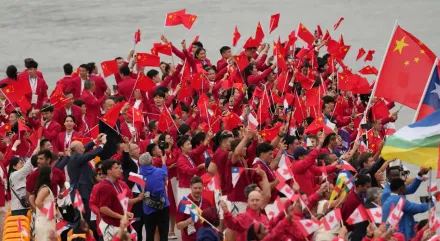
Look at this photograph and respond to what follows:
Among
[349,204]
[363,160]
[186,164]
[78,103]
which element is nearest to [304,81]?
[78,103]

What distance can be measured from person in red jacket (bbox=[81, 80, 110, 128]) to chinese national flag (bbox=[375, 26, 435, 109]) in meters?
5.47

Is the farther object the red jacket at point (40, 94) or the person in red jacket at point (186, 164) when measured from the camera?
the red jacket at point (40, 94)

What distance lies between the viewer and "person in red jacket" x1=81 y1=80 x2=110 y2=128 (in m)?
19.1

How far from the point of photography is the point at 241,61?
2041 cm

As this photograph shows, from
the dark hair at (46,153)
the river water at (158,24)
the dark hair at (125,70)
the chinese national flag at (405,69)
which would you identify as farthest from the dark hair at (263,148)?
the river water at (158,24)

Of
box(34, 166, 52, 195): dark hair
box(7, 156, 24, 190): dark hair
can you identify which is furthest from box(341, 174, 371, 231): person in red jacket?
box(7, 156, 24, 190): dark hair

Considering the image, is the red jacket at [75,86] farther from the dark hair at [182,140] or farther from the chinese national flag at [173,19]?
the dark hair at [182,140]

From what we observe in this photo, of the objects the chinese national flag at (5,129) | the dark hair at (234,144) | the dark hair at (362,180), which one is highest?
the dark hair at (234,144)

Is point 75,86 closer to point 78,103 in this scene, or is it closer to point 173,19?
point 78,103

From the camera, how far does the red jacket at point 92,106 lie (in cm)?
1912

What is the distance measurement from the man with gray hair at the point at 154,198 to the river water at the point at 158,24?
13.6 meters

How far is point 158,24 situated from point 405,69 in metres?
21.3

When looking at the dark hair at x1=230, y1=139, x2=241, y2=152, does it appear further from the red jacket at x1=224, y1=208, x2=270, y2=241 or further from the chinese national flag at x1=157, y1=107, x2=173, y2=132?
the chinese national flag at x1=157, y1=107, x2=173, y2=132

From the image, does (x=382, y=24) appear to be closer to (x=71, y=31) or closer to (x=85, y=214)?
(x=71, y=31)
